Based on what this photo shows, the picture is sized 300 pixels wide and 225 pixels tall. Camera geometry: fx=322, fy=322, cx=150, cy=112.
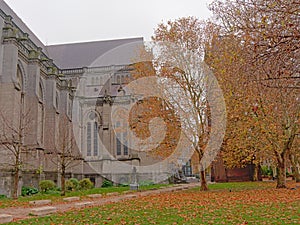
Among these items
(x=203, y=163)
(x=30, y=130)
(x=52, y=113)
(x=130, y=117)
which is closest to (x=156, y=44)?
(x=130, y=117)

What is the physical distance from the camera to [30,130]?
1101 inches

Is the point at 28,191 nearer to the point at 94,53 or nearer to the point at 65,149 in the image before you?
the point at 65,149

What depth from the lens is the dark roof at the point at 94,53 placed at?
47375 millimetres

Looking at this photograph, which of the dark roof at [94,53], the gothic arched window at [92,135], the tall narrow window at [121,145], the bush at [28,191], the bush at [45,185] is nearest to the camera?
the bush at [28,191]

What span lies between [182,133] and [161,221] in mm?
10037

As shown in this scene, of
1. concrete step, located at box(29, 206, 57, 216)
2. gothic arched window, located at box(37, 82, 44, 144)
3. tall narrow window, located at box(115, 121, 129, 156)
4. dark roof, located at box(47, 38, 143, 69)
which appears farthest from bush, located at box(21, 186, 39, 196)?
dark roof, located at box(47, 38, 143, 69)

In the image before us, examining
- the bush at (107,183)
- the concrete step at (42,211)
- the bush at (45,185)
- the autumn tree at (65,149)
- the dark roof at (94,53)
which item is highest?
the dark roof at (94,53)

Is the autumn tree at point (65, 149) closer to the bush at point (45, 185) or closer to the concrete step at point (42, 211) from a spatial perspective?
the bush at point (45, 185)

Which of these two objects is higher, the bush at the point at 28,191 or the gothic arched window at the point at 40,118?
the gothic arched window at the point at 40,118

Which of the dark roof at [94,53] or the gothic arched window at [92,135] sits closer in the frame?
the gothic arched window at [92,135]

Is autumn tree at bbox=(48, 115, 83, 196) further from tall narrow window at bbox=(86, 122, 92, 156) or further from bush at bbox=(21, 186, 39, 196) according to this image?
bush at bbox=(21, 186, 39, 196)

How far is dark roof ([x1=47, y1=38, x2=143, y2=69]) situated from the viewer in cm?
4738

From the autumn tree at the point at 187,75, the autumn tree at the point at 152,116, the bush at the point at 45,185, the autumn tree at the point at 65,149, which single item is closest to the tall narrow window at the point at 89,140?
the autumn tree at the point at 65,149

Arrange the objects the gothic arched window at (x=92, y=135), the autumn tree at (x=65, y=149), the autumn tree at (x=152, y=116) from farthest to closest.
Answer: the gothic arched window at (x=92, y=135), the autumn tree at (x=65, y=149), the autumn tree at (x=152, y=116)
